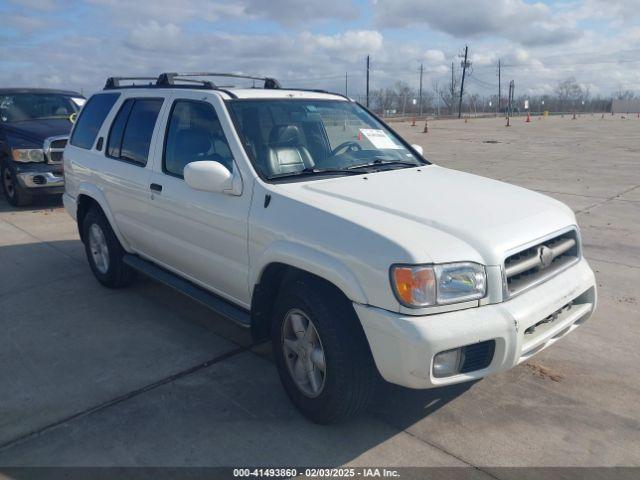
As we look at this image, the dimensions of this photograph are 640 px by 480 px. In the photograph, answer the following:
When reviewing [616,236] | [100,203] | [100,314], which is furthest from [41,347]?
[616,236]

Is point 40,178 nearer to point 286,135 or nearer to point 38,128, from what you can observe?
point 38,128

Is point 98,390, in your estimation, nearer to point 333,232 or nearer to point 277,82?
point 333,232

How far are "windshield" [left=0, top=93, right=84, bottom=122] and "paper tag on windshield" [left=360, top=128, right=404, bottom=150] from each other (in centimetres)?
826

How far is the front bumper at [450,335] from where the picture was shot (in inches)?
106

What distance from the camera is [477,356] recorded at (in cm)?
287

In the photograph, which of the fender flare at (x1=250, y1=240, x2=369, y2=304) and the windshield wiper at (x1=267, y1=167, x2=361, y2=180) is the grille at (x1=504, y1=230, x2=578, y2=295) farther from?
the windshield wiper at (x1=267, y1=167, x2=361, y2=180)

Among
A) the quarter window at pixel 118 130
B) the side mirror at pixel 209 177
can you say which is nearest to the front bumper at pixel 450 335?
the side mirror at pixel 209 177

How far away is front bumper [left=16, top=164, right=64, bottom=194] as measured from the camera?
9.48 meters

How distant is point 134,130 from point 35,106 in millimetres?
7043

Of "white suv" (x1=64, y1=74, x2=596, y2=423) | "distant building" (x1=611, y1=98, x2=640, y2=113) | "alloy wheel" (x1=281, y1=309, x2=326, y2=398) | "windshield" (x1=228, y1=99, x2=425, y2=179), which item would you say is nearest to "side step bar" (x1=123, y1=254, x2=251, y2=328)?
"white suv" (x1=64, y1=74, x2=596, y2=423)

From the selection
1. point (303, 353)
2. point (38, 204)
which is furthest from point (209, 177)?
point (38, 204)

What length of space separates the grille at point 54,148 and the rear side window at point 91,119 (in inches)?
160

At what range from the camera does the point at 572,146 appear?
70.0 ft

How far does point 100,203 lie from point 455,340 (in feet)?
12.5
